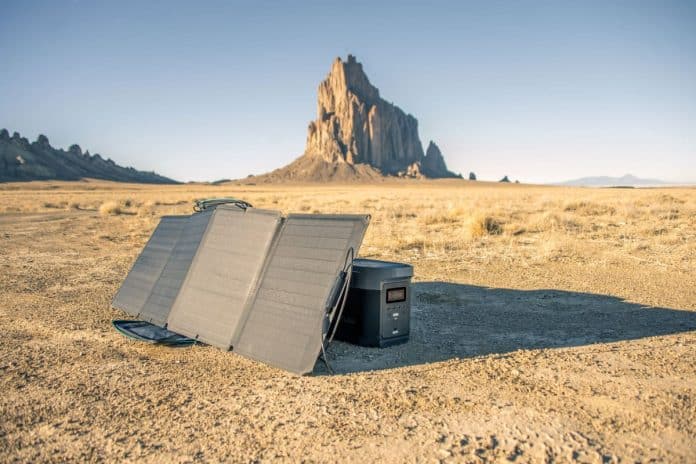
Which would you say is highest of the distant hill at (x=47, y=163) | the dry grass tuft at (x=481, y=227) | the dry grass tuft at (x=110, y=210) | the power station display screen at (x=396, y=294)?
the distant hill at (x=47, y=163)

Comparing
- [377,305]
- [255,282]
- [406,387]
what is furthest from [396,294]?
[255,282]

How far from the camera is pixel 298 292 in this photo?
207 inches

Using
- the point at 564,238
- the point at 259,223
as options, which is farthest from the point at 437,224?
the point at 259,223

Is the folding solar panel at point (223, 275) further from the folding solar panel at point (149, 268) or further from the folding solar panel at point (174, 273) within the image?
the folding solar panel at point (149, 268)

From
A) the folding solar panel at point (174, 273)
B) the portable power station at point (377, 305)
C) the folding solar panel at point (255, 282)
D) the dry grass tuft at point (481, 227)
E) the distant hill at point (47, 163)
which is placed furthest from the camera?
the distant hill at point (47, 163)

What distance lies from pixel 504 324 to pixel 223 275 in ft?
11.7

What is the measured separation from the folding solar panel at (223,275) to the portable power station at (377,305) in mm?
1063

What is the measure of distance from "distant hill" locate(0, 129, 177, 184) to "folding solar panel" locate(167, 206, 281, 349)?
5310 inches

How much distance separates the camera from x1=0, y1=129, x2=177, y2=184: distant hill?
5094 inches

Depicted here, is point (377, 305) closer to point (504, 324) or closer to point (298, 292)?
point (298, 292)

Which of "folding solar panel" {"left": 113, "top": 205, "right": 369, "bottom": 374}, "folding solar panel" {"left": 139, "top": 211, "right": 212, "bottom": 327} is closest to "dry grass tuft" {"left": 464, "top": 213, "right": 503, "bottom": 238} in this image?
"folding solar panel" {"left": 139, "top": 211, "right": 212, "bottom": 327}

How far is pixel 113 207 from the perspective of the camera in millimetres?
29828

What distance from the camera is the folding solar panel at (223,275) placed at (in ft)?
18.9

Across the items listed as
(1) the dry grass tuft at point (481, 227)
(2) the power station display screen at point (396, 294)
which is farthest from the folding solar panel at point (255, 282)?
(1) the dry grass tuft at point (481, 227)
